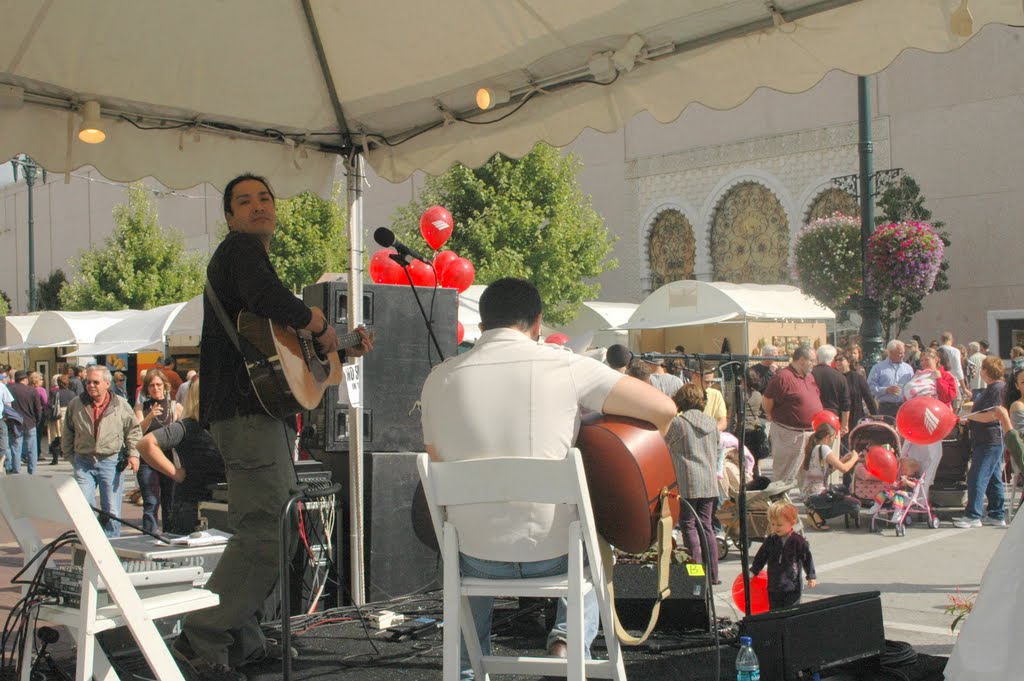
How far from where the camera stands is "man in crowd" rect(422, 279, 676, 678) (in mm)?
3348

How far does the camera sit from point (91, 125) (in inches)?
203

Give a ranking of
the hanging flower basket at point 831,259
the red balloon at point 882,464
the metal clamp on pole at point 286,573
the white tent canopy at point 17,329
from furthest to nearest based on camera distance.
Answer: the white tent canopy at point 17,329
the hanging flower basket at point 831,259
the red balloon at point 882,464
the metal clamp on pole at point 286,573

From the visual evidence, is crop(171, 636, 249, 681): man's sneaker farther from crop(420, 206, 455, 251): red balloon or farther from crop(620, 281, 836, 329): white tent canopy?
crop(620, 281, 836, 329): white tent canopy

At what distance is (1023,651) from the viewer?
273 cm

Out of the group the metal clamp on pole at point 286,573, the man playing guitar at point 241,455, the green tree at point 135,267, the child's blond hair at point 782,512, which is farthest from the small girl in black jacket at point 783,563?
the green tree at point 135,267

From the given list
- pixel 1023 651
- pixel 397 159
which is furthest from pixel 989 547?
pixel 1023 651

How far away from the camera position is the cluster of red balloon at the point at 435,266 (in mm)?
10133

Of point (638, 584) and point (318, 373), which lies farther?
point (638, 584)

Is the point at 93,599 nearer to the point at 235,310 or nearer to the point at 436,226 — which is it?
the point at 235,310

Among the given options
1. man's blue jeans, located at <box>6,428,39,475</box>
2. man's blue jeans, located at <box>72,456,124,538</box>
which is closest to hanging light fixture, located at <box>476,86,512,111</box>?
man's blue jeans, located at <box>72,456,124,538</box>

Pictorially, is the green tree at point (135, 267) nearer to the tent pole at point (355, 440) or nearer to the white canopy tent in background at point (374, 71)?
the white canopy tent in background at point (374, 71)

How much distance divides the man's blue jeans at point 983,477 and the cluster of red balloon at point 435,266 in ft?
16.9

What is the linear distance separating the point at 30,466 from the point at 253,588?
15318 millimetres

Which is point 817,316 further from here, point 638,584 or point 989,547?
point 638,584
